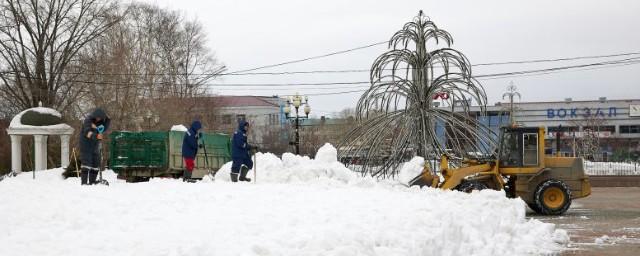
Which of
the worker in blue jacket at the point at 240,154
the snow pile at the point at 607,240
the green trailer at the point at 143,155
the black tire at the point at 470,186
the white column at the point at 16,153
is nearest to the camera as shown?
the snow pile at the point at 607,240

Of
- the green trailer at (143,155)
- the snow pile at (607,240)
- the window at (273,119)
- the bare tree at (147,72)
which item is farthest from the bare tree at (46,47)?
the window at (273,119)

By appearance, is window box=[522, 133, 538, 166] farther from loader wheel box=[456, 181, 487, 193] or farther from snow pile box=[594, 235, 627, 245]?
snow pile box=[594, 235, 627, 245]

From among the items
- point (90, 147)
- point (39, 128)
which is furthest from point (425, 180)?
point (39, 128)

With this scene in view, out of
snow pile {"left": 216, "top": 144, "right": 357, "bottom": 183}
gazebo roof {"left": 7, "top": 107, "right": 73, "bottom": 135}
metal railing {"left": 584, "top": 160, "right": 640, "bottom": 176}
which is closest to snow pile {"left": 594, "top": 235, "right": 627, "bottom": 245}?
snow pile {"left": 216, "top": 144, "right": 357, "bottom": 183}

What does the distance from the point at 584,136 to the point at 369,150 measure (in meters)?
49.1

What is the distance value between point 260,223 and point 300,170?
10.7 meters

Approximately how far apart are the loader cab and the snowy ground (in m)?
5.04

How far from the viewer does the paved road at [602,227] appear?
11219 millimetres

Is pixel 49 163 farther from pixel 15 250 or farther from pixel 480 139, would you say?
pixel 15 250

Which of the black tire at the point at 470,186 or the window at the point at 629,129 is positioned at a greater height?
the window at the point at 629,129

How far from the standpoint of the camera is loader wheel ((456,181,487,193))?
17.6m

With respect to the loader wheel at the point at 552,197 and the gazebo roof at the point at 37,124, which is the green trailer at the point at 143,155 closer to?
the gazebo roof at the point at 37,124

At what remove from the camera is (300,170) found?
60.4 feet

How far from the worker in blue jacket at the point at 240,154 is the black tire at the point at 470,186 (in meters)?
5.32
